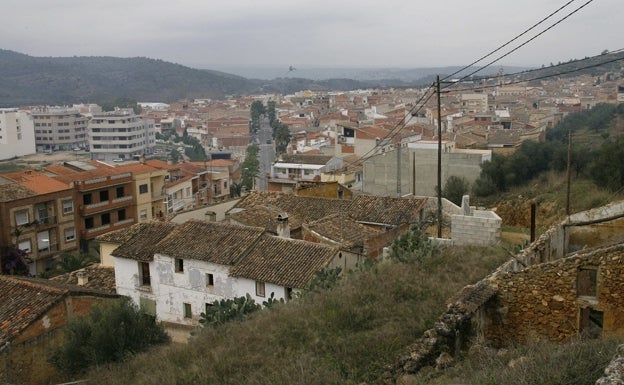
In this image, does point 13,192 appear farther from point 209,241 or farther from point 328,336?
point 328,336

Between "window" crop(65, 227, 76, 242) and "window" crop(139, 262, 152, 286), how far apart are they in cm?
1786

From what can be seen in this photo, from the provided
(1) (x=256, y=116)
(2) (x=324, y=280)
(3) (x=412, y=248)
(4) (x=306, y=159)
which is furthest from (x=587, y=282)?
(1) (x=256, y=116)

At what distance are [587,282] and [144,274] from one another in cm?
1422

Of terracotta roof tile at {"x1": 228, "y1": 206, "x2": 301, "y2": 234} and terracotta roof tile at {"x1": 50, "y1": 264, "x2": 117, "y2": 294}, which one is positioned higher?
terracotta roof tile at {"x1": 228, "y1": 206, "x2": 301, "y2": 234}

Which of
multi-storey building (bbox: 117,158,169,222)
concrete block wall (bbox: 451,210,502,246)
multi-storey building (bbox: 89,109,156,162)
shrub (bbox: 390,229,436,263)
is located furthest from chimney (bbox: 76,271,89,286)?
multi-storey building (bbox: 89,109,156,162)

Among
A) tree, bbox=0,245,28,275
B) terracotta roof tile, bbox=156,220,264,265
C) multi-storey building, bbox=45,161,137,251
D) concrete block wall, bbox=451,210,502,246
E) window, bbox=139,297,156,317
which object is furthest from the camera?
multi-storey building, bbox=45,161,137,251

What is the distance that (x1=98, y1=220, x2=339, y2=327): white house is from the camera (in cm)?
1695

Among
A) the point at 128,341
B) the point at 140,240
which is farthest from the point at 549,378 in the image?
the point at 140,240

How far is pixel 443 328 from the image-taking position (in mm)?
8359

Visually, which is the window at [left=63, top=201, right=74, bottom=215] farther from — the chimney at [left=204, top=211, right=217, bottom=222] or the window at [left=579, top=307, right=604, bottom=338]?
the window at [left=579, top=307, right=604, bottom=338]

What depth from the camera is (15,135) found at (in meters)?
97.3

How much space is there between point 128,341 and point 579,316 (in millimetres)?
9329

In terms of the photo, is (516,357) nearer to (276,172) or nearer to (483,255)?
(483,255)

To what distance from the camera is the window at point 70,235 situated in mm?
35281
